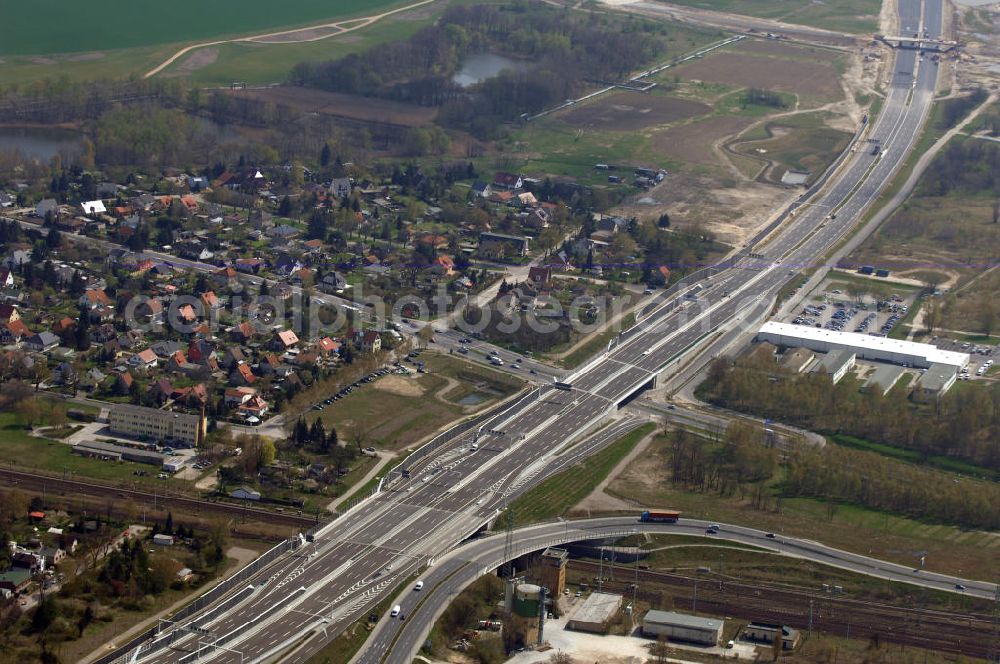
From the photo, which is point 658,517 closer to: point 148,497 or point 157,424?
point 148,497

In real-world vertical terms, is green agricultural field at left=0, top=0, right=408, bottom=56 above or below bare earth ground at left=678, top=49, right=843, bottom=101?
above

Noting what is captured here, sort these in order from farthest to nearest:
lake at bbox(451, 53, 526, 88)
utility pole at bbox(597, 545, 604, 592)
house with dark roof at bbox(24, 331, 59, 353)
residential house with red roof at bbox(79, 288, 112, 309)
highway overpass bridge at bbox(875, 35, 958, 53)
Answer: highway overpass bridge at bbox(875, 35, 958, 53)
lake at bbox(451, 53, 526, 88)
residential house with red roof at bbox(79, 288, 112, 309)
house with dark roof at bbox(24, 331, 59, 353)
utility pole at bbox(597, 545, 604, 592)

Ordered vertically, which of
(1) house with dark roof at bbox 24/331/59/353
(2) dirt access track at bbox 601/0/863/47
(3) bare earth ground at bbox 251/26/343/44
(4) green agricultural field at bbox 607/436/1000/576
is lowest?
(4) green agricultural field at bbox 607/436/1000/576

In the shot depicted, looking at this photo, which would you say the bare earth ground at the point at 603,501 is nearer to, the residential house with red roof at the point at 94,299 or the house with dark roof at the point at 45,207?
the residential house with red roof at the point at 94,299

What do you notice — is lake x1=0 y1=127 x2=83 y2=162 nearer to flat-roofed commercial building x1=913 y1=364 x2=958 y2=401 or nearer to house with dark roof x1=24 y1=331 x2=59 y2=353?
house with dark roof x1=24 y1=331 x2=59 y2=353

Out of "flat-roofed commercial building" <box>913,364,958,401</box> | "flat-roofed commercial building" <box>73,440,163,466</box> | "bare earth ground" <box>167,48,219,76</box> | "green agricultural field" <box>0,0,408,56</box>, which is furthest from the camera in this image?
"green agricultural field" <box>0,0,408,56</box>

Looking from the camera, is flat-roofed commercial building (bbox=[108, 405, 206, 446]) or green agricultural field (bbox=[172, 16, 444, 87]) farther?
green agricultural field (bbox=[172, 16, 444, 87])

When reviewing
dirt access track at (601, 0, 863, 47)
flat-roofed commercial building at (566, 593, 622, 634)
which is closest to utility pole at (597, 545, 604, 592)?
flat-roofed commercial building at (566, 593, 622, 634)
